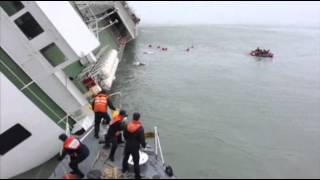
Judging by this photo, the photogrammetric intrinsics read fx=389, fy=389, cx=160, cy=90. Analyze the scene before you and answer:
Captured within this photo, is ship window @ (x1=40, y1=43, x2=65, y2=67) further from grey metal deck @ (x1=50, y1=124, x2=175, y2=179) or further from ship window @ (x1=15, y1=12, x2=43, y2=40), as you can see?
grey metal deck @ (x1=50, y1=124, x2=175, y2=179)

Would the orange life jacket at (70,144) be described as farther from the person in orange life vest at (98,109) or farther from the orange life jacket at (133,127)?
the person in orange life vest at (98,109)

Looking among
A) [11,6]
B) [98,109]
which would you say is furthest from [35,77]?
[98,109]

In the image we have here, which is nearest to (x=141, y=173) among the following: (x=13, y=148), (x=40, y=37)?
(x=13, y=148)

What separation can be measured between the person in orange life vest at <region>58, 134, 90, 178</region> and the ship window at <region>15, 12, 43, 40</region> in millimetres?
3762

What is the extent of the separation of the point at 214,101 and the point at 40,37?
1045cm

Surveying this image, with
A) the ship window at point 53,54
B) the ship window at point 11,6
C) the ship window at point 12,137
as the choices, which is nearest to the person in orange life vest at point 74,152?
the ship window at point 12,137

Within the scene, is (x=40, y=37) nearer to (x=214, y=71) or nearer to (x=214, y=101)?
(x=214, y=101)

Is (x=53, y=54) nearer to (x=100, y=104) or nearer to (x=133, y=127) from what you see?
(x=100, y=104)

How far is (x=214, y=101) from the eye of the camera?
63.1 feet

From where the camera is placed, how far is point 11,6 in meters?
10.8

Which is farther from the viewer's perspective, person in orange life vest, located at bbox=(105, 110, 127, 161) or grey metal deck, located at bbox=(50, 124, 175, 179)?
person in orange life vest, located at bbox=(105, 110, 127, 161)

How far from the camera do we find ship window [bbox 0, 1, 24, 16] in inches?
423

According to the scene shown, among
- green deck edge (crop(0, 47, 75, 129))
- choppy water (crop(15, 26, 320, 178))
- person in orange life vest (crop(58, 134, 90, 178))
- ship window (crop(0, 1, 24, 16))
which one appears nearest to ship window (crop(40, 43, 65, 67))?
green deck edge (crop(0, 47, 75, 129))

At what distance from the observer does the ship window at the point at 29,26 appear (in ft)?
35.6
